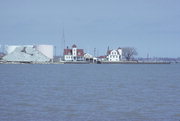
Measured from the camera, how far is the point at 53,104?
58.0 ft

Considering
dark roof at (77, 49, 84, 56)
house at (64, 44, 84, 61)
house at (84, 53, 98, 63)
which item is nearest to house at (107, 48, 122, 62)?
house at (84, 53, 98, 63)

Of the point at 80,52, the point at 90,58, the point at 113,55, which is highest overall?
the point at 80,52

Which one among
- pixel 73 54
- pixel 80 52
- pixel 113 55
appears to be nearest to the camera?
pixel 73 54

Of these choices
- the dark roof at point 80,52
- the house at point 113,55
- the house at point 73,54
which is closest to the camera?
the house at point 73,54

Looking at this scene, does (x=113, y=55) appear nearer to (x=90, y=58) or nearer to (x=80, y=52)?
(x=90, y=58)

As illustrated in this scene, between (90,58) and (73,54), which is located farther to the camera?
(90,58)

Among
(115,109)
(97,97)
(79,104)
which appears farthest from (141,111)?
(97,97)

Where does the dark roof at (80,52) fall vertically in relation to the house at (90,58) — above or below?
above

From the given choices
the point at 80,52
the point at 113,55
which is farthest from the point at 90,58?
the point at 80,52

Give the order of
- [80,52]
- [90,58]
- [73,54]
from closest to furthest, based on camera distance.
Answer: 1. [73,54]
2. [80,52]
3. [90,58]

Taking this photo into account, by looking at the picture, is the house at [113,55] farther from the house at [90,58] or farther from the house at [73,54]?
the house at [73,54]

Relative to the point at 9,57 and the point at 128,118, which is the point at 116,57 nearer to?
the point at 9,57

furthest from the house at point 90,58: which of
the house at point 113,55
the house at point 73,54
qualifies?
the house at point 73,54

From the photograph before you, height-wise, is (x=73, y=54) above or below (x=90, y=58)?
above
